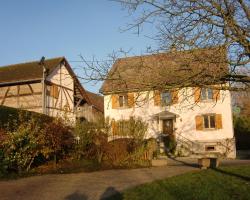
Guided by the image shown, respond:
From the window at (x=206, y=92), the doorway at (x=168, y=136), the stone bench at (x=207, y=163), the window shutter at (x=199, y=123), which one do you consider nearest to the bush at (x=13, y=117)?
the stone bench at (x=207, y=163)

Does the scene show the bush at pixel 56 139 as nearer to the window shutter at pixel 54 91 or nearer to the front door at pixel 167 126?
the window shutter at pixel 54 91

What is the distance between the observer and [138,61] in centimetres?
853

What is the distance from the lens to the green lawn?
8.82m

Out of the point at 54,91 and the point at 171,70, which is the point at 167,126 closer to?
the point at 54,91

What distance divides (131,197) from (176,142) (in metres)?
21.8

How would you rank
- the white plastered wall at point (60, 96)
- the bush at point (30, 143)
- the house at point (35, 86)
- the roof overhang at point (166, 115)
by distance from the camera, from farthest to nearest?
the roof overhang at point (166, 115)
the white plastered wall at point (60, 96)
the house at point (35, 86)
the bush at point (30, 143)

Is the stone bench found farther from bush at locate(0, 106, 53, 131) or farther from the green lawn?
bush at locate(0, 106, 53, 131)

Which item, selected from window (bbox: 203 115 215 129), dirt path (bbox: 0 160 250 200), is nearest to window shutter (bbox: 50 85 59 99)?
window (bbox: 203 115 215 129)

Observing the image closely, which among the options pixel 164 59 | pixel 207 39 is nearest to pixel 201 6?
pixel 207 39

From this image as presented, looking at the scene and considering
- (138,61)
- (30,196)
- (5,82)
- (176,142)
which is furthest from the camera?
(176,142)

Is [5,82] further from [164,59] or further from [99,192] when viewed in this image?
[164,59]

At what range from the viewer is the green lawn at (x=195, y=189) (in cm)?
882

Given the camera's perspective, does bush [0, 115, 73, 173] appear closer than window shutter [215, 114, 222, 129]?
Yes

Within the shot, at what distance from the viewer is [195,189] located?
9797 mm
